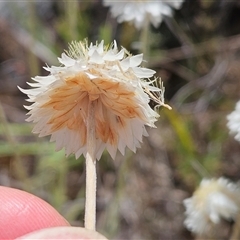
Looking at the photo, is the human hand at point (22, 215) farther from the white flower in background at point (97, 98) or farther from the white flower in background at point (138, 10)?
the white flower in background at point (138, 10)

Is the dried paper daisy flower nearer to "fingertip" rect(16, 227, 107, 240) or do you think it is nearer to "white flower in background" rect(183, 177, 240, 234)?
"fingertip" rect(16, 227, 107, 240)

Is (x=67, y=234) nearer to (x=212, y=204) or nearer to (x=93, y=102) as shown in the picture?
A: (x=93, y=102)

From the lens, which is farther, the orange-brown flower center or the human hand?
the human hand

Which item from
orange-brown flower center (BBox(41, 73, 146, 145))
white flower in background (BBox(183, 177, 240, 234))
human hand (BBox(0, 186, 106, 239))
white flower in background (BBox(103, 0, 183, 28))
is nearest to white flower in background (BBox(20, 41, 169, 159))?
orange-brown flower center (BBox(41, 73, 146, 145))

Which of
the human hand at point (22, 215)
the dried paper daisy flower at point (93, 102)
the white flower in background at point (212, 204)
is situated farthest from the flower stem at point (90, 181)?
the white flower in background at point (212, 204)

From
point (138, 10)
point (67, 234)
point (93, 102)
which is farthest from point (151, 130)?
point (67, 234)

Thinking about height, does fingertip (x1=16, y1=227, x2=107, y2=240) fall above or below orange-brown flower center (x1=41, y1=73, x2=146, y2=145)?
below

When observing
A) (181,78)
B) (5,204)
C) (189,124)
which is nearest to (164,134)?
(189,124)
